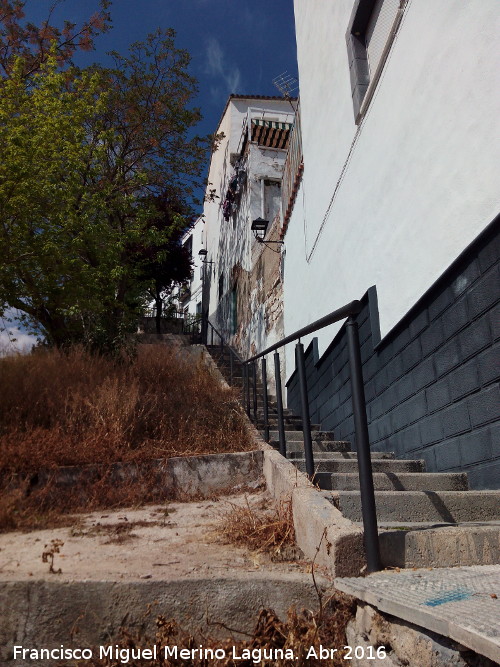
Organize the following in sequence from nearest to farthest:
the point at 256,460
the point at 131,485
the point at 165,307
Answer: the point at 131,485, the point at 256,460, the point at 165,307

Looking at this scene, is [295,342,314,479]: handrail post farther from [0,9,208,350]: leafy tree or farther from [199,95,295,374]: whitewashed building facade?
[199,95,295,374]: whitewashed building facade

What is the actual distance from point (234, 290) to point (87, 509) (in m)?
11.5

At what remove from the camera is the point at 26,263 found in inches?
247

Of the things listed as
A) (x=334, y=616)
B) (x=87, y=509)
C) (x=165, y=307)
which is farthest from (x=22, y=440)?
(x=165, y=307)

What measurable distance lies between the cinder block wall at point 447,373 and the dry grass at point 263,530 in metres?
1.34

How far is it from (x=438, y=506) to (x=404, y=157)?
2.90 m

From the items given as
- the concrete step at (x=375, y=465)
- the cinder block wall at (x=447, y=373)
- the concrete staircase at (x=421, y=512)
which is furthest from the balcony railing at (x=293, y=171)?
the concrete step at (x=375, y=465)

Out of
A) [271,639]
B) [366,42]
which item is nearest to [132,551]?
[271,639]

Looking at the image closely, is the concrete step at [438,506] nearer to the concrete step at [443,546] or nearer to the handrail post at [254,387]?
the concrete step at [443,546]

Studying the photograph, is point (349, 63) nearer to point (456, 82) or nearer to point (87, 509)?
point (456, 82)

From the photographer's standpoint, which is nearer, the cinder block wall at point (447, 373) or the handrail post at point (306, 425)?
the handrail post at point (306, 425)

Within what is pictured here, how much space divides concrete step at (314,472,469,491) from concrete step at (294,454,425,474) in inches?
18.2

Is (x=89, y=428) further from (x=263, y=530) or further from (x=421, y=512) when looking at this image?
(x=421, y=512)

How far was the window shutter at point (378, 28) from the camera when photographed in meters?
4.86
